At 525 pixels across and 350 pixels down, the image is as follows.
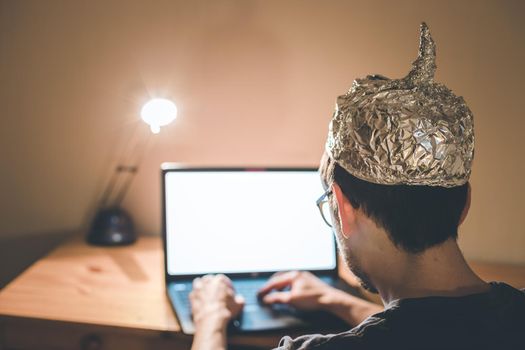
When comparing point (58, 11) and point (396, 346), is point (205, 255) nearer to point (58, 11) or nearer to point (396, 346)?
point (396, 346)

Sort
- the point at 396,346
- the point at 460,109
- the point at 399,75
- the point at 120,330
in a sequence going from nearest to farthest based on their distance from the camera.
Answer: the point at 396,346
the point at 460,109
the point at 120,330
the point at 399,75

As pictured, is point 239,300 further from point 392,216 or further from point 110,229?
point 110,229

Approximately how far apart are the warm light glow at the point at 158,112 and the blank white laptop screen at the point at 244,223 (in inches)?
9.2

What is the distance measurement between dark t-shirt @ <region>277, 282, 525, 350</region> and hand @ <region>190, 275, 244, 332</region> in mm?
327

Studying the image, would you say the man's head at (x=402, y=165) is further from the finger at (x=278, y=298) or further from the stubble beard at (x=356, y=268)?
the finger at (x=278, y=298)

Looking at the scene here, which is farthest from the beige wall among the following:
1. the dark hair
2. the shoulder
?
the shoulder

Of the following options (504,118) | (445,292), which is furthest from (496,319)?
(504,118)

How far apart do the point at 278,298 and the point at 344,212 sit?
0.40 metres

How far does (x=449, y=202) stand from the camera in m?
0.76

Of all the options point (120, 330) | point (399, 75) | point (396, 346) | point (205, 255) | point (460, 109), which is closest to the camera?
point (396, 346)

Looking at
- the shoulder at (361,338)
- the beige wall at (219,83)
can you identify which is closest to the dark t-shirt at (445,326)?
the shoulder at (361,338)

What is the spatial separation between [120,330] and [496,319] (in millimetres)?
720

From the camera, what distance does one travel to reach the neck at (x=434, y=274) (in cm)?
73

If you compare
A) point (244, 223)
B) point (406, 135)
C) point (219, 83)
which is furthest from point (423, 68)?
point (219, 83)
